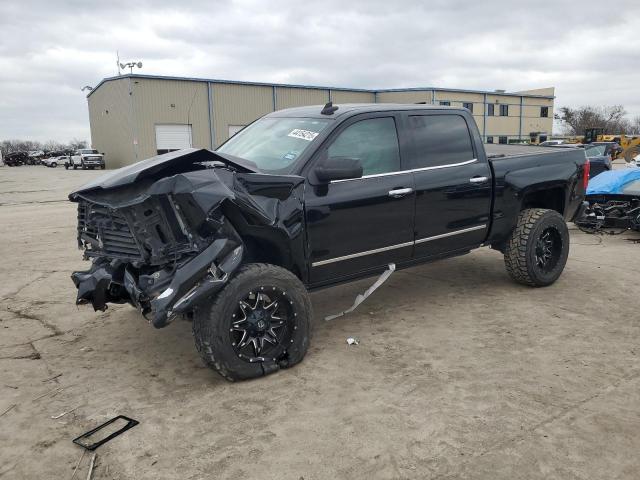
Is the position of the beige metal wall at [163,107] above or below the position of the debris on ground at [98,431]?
above

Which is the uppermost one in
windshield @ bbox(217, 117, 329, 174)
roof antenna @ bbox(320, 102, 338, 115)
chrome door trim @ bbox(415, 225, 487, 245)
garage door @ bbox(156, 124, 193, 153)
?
garage door @ bbox(156, 124, 193, 153)

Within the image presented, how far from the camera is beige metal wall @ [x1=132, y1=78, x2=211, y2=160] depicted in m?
36.2

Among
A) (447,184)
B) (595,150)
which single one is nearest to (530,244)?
(447,184)

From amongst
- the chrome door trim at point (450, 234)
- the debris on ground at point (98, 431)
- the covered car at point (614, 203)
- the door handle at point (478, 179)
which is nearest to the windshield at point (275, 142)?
the chrome door trim at point (450, 234)

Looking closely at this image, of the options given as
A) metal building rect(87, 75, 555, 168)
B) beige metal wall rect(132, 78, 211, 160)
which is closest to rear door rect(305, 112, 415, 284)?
metal building rect(87, 75, 555, 168)

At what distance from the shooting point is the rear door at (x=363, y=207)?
4.04 metres

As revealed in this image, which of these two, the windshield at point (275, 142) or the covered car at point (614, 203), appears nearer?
the windshield at point (275, 142)

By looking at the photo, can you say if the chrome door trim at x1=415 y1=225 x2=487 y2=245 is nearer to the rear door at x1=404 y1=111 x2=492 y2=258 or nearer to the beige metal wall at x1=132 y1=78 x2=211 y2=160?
the rear door at x1=404 y1=111 x2=492 y2=258

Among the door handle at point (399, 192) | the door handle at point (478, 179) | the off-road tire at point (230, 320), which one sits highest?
the door handle at point (478, 179)

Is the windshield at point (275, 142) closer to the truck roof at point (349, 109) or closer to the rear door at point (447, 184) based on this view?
the truck roof at point (349, 109)

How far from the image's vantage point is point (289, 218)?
12.5 feet

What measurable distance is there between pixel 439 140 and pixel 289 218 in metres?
1.87

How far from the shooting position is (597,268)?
652 centimetres

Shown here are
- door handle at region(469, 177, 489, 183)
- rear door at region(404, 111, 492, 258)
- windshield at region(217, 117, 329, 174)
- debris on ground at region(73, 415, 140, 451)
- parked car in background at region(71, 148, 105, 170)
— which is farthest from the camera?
parked car in background at region(71, 148, 105, 170)
